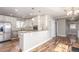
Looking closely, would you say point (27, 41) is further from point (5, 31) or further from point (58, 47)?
point (58, 47)

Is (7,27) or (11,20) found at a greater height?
(11,20)

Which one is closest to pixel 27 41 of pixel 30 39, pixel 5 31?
pixel 30 39

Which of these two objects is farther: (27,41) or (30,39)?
(30,39)

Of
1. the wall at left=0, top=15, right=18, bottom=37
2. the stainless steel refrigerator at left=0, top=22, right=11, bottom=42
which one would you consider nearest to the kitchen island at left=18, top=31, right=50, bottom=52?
the wall at left=0, top=15, right=18, bottom=37

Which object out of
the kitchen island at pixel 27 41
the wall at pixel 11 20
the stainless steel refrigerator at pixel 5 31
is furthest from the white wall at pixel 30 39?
the stainless steel refrigerator at pixel 5 31

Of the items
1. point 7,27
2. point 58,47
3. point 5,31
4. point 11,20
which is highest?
point 11,20

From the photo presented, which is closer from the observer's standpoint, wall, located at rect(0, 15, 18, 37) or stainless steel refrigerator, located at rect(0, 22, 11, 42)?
wall, located at rect(0, 15, 18, 37)

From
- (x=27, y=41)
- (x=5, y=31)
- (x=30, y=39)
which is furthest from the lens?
(x=30, y=39)

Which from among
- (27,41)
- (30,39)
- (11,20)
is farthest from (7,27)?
(30,39)

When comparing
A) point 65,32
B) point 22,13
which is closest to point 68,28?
point 65,32

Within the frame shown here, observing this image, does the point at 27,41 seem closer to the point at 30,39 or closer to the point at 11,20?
the point at 30,39

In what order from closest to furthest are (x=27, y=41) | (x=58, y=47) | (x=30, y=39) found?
(x=58, y=47) < (x=27, y=41) < (x=30, y=39)

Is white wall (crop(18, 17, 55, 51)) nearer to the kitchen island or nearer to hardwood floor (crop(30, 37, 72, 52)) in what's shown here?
the kitchen island
